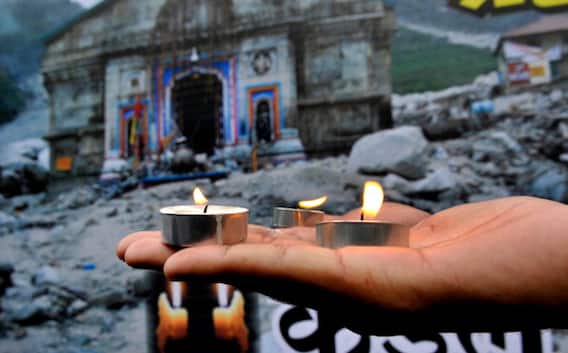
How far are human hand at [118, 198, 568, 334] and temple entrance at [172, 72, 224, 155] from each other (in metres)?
2.47

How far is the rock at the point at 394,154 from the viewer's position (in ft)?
8.11

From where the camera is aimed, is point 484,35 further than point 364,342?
Yes

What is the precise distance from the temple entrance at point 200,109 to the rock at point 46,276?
1269 mm

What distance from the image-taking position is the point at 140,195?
2717mm

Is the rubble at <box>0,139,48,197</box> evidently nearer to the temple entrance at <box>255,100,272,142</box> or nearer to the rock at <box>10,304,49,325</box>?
the rock at <box>10,304,49,325</box>

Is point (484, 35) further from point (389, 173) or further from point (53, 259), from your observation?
point (53, 259)

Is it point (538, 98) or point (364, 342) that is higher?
point (538, 98)

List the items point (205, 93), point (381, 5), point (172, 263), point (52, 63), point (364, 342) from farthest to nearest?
point (52, 63) → point (205, 93) → point (381, 5) → point (364, 342) → point (172, 263)

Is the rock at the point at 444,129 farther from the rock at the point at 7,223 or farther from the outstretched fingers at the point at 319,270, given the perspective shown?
the rock at the point at 7,223

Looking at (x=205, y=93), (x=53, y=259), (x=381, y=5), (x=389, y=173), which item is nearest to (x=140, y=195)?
(x=53, y=259)

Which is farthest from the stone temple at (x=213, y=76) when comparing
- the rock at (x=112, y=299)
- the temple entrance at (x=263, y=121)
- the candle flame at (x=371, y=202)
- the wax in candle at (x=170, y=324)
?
the candle flame at (x=371, y=202)

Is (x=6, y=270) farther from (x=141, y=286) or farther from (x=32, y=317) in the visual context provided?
(x=141, y=286)

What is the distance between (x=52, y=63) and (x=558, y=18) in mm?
4034

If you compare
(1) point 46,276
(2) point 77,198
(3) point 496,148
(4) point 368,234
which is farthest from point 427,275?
(2) point 77,198
